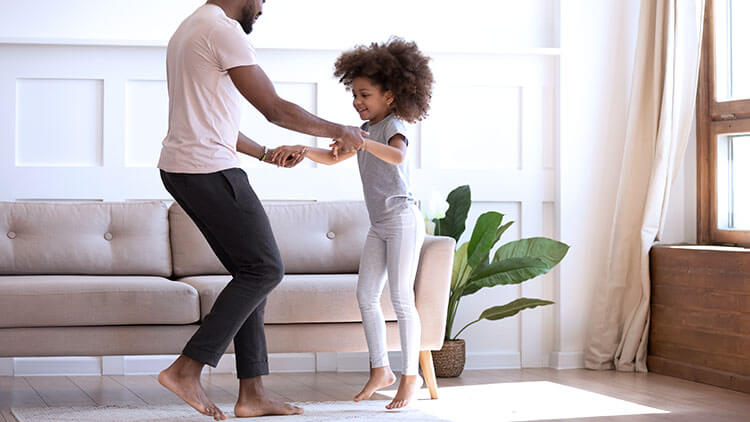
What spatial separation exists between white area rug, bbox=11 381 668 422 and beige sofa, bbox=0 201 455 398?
19 centimetres

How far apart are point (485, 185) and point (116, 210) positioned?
171 cm

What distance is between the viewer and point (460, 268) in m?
3.86

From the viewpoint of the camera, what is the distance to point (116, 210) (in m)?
3.67

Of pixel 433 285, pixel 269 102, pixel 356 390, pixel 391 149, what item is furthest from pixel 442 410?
pixel 269 102

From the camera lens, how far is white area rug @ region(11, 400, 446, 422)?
9.07ft

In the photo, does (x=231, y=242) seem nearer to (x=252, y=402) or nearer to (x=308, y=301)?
(x=252, y=402)

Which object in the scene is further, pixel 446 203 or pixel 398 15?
pixel 398 15

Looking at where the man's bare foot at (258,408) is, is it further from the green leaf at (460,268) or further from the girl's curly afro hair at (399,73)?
the green leaf at (460,268)

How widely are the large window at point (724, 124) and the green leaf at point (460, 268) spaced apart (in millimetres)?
1200

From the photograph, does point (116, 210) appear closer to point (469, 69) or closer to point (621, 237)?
point (469, 69)

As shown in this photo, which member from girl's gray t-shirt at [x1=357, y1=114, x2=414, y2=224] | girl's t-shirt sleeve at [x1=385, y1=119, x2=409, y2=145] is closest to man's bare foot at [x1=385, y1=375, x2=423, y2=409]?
girl's gray t-shirt at [x1=357, y1=114, x2=414, y2=224]

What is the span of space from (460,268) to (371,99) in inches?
45.2

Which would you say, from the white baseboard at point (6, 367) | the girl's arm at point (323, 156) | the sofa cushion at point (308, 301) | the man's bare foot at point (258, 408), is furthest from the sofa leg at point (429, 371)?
the white baseboard at point (6, 367)

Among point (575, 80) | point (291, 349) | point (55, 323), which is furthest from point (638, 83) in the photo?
point (55, 323)
